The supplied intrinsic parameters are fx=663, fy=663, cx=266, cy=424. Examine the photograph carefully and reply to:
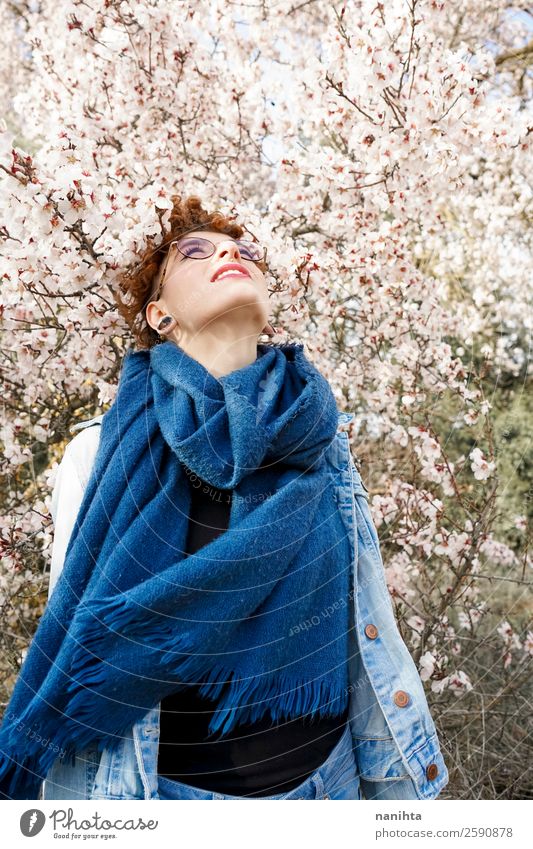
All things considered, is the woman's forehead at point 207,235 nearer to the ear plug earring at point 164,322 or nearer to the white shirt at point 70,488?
the ear plug earring at point 164,322

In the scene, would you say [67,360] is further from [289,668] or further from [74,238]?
[289,668]

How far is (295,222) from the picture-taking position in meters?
2.75

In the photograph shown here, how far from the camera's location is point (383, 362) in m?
2.57

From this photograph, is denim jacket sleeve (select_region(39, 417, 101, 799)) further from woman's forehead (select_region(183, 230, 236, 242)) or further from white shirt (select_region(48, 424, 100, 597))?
woman's forehead (select_region(183, 230, 236, 242))

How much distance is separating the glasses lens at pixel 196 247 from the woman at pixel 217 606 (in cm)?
4

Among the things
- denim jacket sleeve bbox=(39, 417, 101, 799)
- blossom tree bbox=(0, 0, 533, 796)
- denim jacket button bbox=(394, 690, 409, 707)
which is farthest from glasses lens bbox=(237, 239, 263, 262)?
denim jacket button bbox=(394, 690, 409, 707)

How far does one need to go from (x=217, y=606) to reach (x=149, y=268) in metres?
0.80

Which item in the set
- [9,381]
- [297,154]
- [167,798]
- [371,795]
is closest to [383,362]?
[297,154]

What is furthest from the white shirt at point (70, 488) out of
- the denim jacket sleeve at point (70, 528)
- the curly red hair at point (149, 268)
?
the curly red hair at point (149, 268)

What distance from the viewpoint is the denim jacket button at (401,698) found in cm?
124

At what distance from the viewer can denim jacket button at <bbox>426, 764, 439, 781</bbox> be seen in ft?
4.11

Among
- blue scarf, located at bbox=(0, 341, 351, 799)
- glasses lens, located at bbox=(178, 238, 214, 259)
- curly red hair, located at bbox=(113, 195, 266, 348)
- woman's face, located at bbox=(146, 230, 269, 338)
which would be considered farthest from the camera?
curly red hair, located at bbox=(113, 195, 266, 348)

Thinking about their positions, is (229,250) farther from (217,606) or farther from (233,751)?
(233,751)

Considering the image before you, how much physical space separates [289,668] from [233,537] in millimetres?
250
